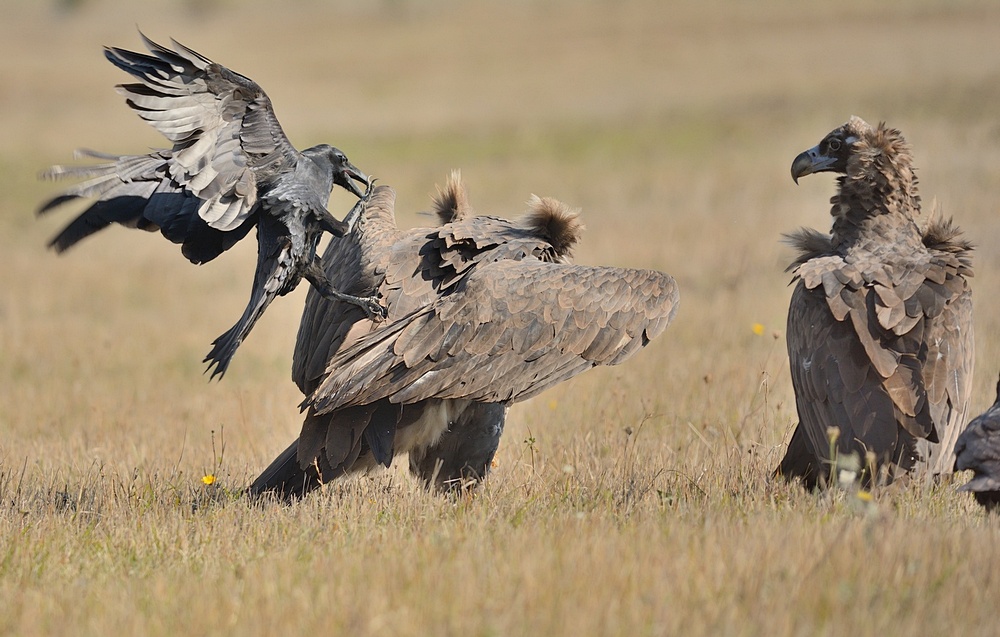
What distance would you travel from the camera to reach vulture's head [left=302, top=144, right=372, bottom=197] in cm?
592

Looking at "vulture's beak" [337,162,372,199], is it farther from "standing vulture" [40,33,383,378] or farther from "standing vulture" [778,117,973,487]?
"standing vulture" [778,117,973,487]

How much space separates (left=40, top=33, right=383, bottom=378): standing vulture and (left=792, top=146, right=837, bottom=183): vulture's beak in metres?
2.61

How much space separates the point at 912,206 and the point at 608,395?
283 cm

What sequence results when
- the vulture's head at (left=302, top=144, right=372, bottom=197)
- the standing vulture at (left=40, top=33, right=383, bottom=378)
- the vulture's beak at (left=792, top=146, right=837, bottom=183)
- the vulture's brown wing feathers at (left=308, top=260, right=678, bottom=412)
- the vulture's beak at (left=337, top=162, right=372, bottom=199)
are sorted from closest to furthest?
1. the standing vulture at (left=40, top=33, right=383, bottom=378)
2. the vulture's brown wing feathers at (left=308, top=260, right=678, bottom=412)
3. the vulture's head at (left=302, top=144, right=372, bottom=197)
4. the vulture's beak at (left=337, top=162, right=372, bottom=199)
5. the vulture's beak at (left=792, top=146, right=837, bottom=183)

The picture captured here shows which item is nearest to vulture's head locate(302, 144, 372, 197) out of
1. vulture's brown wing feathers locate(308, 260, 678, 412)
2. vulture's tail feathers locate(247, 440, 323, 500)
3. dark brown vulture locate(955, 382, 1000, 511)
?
vulture's brown wing feathers locate(308, 260, 678, 412)

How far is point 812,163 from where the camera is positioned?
→ 6.49 meters

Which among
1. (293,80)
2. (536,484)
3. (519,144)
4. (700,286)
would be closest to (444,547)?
(536,484)

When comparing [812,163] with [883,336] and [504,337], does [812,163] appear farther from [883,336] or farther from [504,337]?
[504,337]

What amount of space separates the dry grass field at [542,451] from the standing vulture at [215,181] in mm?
1186

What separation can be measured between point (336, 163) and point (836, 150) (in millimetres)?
2850

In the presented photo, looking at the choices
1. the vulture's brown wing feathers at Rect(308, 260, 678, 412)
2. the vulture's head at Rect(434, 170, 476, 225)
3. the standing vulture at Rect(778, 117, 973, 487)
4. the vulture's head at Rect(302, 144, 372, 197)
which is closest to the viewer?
the standing vulture at Rect(778, 117, 973, 487)

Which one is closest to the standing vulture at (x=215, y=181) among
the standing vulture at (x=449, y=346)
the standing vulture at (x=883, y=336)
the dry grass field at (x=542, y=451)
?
the standing vulture at (x=449, y=346)

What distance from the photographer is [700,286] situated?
13.0 metres

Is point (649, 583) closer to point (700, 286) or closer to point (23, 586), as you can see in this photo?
point (23, 586)
